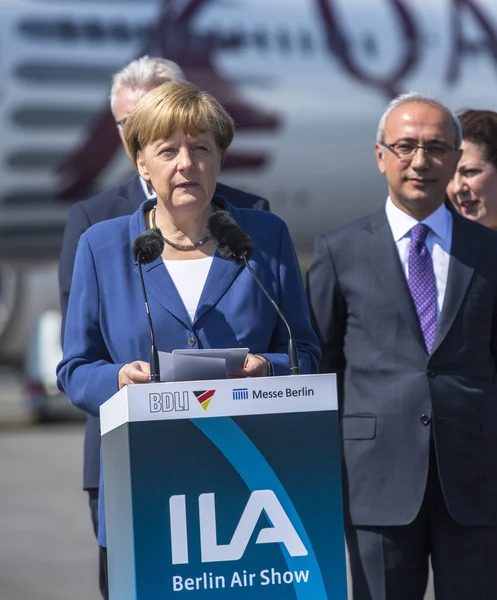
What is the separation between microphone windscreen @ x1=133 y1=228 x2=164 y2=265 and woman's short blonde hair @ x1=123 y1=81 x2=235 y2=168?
0.59 ft

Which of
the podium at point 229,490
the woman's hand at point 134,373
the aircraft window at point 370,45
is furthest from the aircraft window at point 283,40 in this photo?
the podium at point 229,490

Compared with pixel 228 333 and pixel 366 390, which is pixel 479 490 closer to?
pixel 366 390

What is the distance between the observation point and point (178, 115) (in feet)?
8.00

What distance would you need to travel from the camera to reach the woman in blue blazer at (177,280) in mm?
2457

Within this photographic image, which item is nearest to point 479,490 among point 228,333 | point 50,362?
point 228,333

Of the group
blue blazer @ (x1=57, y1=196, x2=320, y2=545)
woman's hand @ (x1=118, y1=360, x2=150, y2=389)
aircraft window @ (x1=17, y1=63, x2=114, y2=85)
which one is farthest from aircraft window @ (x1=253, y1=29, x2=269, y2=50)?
woman's hand @ (x1=118, y1=360, x2=150, y2=389)

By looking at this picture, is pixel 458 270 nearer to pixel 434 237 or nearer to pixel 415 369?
pixel 434 237

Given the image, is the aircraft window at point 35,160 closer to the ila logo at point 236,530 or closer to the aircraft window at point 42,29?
the aircraft window at point 42,29

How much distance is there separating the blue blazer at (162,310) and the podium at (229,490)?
243 millimetres

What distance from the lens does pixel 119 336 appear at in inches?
99.5

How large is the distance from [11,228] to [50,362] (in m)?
1.42

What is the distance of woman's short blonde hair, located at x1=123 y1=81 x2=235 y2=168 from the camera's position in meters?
2.44

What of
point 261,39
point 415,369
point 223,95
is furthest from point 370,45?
point 415,369

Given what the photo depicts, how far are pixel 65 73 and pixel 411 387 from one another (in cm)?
1053
